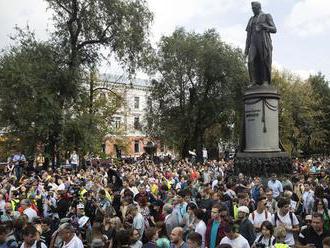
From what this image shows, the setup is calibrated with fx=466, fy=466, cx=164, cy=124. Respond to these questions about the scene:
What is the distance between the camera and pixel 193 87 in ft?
142

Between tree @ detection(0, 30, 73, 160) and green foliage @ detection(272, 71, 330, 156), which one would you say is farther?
green foliage @ detection(272, 71, 330, 156)

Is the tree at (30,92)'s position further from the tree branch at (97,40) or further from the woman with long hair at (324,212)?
the woman with long hair at (324,212)

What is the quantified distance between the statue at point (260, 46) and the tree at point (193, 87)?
67.7ft

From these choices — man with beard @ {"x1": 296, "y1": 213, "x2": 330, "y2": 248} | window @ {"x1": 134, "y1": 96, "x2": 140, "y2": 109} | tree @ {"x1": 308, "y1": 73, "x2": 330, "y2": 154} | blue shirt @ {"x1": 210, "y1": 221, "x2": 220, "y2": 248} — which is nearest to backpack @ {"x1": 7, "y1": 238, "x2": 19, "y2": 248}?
blue shirt @ {"x1": 210, "y1": 221, "x2": 220, "y2": 248}

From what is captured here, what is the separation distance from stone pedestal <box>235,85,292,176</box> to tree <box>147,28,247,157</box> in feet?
70.3

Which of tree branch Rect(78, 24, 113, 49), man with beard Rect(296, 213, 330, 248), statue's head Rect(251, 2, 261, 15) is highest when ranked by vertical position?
tree branch Rect(78, 24, 113, 49)

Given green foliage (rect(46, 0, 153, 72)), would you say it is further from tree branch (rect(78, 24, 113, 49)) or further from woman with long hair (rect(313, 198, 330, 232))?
woman with long hair (rect(313, 198, 330, 232))

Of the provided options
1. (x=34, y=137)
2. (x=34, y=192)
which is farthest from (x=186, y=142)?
(x=34, y=192)

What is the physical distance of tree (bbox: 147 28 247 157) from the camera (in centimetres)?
4169

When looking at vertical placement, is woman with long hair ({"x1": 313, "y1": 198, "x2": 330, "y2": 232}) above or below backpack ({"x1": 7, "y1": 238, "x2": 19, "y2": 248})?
above

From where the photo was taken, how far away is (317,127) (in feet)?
181

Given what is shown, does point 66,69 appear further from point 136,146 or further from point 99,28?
point 136,146

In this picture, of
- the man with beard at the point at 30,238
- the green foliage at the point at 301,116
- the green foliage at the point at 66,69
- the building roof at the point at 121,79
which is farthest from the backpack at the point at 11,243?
the green foliage at the point at 301,116

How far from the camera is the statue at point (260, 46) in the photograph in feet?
66.9
